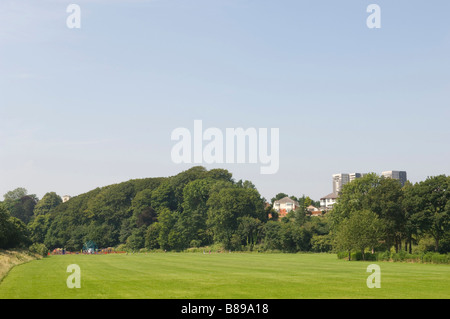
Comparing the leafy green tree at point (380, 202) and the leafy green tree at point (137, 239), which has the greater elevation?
the leafy green tree at point (380, 202)

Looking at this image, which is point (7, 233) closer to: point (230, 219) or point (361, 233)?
point (361, 233)

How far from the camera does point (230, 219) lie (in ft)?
484

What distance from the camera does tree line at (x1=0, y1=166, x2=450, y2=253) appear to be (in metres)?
81.5

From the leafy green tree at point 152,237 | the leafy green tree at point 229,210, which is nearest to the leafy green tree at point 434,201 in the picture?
the leafy green tree at point 229,210

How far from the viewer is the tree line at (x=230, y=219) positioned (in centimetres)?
8150

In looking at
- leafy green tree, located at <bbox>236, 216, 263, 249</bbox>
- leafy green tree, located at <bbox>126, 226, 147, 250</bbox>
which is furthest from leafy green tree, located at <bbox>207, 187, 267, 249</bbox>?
leafy green tree, located at <bbox>126, 226, 147, 250</bbox>

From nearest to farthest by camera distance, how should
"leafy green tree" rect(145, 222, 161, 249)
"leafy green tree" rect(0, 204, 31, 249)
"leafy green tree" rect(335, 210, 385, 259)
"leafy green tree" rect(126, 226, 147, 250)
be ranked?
"leafy green tree" rect(0, 204, 31, 249)
"leafy green tree" rect(335, 210, 385, 259)
"leafy green tree" rect(145, 222, 161, 249)
"leafy green tree" rect(126, 226, 147, 250)

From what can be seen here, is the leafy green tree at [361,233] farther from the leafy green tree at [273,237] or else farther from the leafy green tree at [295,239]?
the leafy green tree at [273,237]

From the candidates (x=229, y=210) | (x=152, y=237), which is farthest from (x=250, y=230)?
(x=152, y=237)

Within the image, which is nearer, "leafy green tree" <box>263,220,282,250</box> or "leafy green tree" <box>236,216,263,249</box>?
"leafy green tree" <box>263,220,282,250</box>

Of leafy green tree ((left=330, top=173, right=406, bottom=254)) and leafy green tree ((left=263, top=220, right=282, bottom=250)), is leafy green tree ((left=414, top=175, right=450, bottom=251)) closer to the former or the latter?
leafy green tree ((left=330, top=173, right=406, bottom=254))

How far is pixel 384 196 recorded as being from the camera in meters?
90.4

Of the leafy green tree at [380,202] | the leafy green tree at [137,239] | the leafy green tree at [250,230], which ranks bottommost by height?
the leafy green tree at [137,239]
